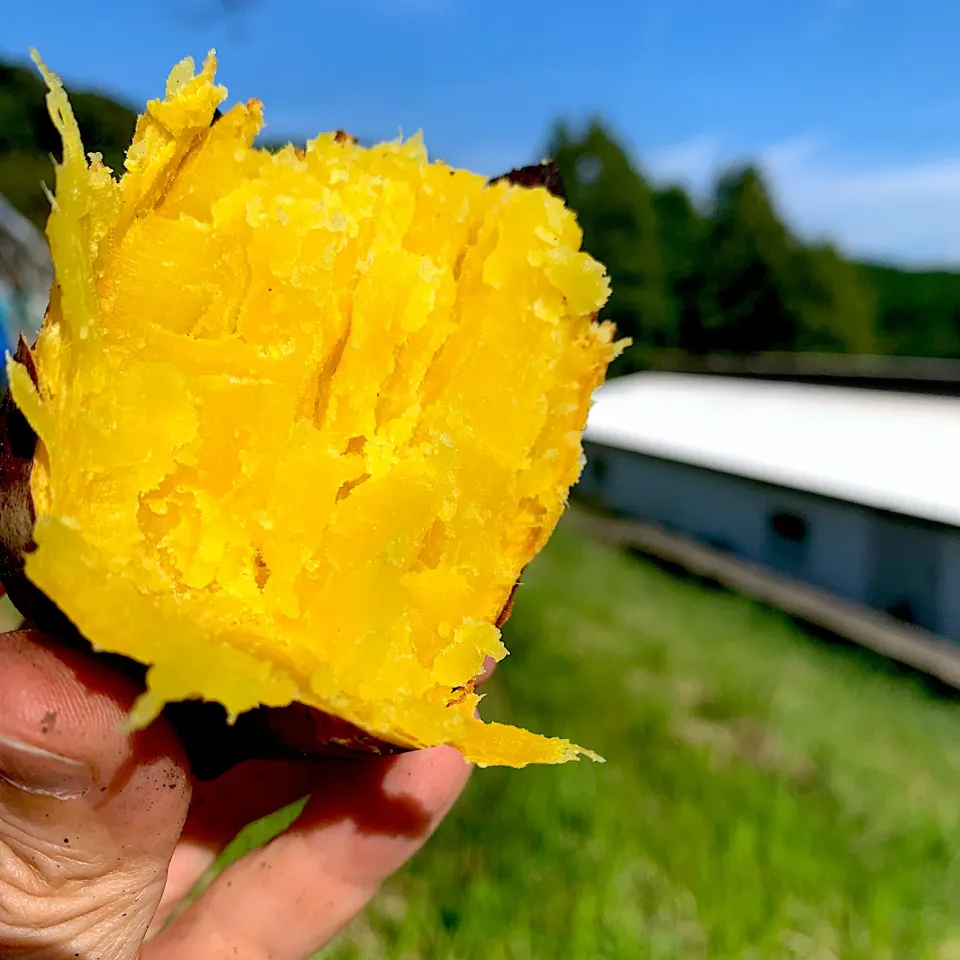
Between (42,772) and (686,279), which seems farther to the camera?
(686,279)

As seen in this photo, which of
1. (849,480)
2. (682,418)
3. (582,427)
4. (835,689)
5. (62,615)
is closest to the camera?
(62,615)

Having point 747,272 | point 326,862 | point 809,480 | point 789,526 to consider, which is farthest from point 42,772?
point 747,272

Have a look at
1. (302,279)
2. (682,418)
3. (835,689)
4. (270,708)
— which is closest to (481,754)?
(270,708)

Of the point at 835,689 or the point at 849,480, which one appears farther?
the point at 849,480

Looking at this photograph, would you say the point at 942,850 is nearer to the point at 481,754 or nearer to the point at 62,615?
the point at 481,754

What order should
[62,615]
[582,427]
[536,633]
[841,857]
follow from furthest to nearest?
1. [536,633]
2. [841,857]
3. [582,427]
4. [62,615]

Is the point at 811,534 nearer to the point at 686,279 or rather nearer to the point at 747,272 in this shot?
the point at 747,272

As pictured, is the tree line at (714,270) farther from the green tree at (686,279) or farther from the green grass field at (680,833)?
the green grass field at (680,833)

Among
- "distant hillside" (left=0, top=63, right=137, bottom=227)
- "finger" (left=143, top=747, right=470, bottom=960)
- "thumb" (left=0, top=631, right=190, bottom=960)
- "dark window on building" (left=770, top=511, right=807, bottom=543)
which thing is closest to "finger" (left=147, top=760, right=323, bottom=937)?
"finger" (left=143, top=747, right=470, bottom=960)
